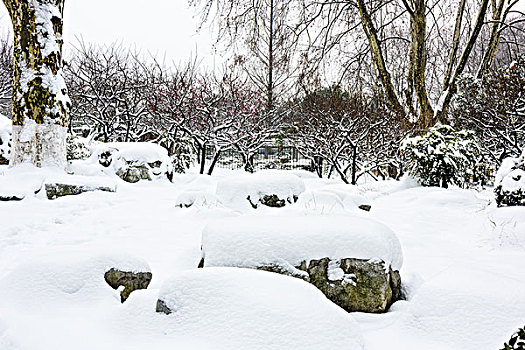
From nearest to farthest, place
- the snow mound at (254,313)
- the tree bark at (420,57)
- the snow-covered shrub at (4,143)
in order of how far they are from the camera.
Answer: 1. the snow mound at (254,313)
2. the snow-covered shrub at (4,143)
3. the tree bark at (420,57)

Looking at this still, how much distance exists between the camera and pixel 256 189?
4684mm

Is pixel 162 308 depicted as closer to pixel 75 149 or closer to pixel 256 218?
pixel 256 218

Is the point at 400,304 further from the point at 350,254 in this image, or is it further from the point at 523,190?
the point at 523,190

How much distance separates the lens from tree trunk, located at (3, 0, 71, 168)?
5578 millimetres

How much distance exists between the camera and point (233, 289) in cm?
158

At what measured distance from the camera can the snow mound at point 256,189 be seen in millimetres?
4656

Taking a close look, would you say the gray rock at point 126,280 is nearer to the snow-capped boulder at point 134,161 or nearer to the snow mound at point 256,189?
the snow mound at point 256,189

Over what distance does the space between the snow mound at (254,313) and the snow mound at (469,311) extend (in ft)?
2.10

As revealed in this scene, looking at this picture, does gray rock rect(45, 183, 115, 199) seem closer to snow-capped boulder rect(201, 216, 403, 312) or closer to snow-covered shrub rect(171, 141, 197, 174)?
snow-capped boulder rect(201, 216, 403, 312)

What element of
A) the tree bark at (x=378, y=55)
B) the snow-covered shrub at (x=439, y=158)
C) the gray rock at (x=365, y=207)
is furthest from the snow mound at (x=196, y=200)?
the tree bark at (x=378, y=55)

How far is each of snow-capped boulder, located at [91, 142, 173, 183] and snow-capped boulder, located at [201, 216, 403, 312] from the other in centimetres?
559

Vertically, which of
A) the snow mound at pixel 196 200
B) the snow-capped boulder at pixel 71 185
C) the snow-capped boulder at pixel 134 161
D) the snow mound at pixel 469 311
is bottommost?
the snow mound at pixel 469 311

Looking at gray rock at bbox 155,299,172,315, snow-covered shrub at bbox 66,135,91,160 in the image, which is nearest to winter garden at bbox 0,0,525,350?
gray rock at bbox 155,299,172,315

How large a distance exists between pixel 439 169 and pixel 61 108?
6721 millimetres
